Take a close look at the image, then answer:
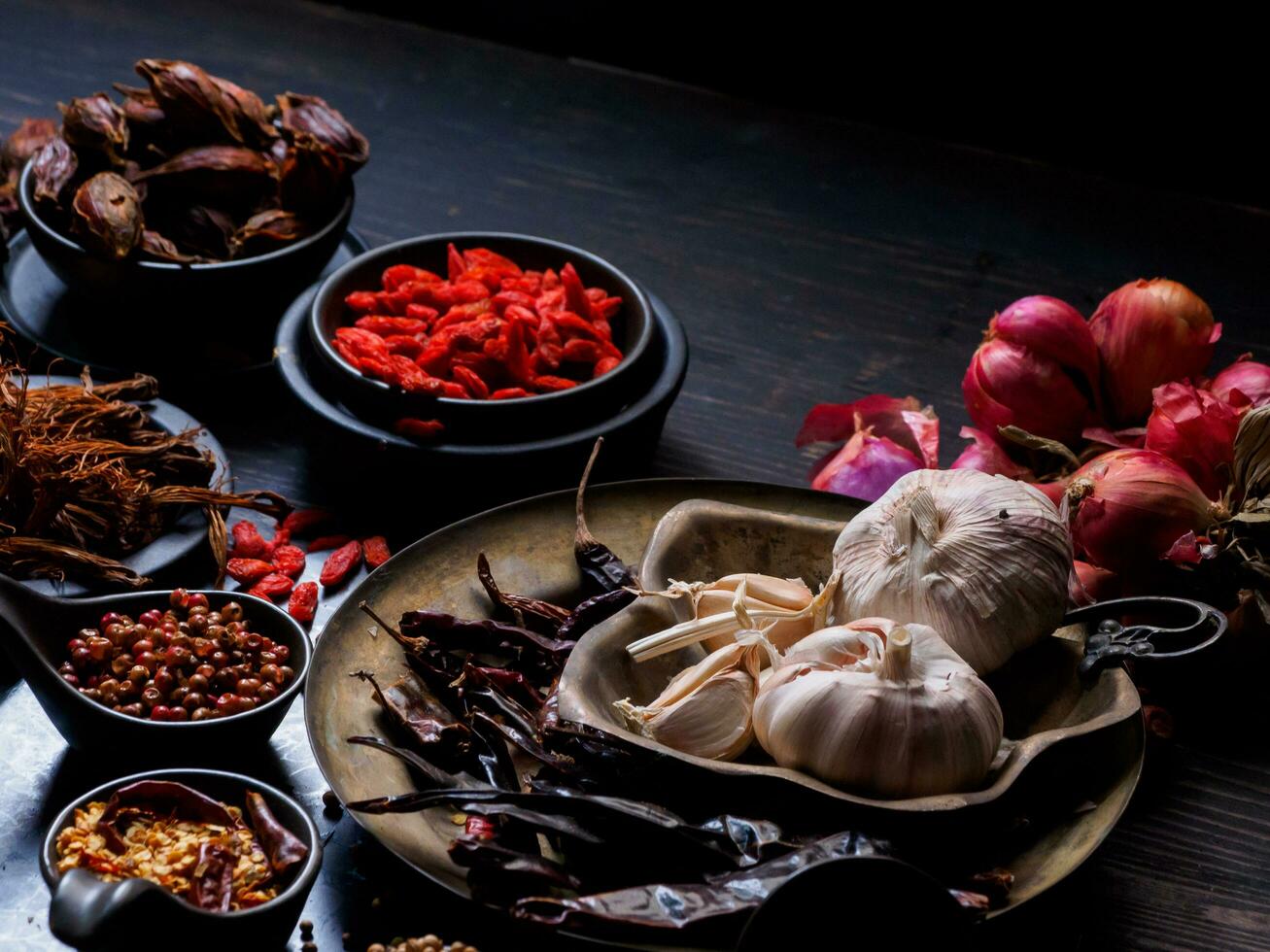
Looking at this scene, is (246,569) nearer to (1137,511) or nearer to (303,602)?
(303,602)

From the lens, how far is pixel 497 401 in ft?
4.00

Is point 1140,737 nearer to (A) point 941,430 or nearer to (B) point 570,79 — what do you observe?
(A) point 941,430

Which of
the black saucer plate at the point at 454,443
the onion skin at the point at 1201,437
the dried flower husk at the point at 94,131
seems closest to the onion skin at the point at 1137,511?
the onion skin at the point at 1201,437

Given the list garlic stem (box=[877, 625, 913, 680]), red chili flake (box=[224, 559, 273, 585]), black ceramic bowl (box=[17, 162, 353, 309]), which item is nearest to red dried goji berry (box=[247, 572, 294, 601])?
red chili flake (box=[224, 559, 273, 585])

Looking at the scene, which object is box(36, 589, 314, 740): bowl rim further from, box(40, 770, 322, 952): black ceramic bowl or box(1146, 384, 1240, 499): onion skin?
box(1146, 384, 1240, 499): onion skin

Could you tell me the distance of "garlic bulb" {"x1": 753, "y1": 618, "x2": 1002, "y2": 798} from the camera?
32.6 inches

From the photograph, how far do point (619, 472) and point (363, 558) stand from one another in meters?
0.26

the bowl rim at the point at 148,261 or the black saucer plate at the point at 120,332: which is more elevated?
the bowl rim at the point at 148,261

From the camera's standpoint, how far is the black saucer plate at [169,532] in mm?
1062

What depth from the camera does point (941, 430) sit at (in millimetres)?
1489

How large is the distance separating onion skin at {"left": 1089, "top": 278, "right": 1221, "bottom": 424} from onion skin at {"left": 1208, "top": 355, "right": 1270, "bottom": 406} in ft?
0.11

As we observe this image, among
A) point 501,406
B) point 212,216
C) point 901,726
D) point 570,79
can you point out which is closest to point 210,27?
point 570,79

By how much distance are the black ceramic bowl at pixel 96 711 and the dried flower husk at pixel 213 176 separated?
62cm

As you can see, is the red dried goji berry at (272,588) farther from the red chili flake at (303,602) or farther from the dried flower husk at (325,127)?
the dried flower husk at (325,127)
